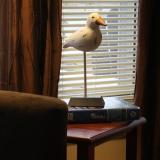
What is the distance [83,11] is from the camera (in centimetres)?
204

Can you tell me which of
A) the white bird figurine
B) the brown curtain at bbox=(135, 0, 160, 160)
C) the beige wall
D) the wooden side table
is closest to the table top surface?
the wooden side table

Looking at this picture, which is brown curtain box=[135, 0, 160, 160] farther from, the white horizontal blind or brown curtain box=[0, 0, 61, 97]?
brown curtain box=[0, 0, 61, 97]

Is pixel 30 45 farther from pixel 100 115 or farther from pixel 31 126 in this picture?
pixel 31 126

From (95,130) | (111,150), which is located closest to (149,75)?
(111,150)

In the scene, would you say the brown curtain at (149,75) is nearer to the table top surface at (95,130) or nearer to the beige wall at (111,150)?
the beige wall at (111,150)

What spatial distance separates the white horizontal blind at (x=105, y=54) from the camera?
2.02 m

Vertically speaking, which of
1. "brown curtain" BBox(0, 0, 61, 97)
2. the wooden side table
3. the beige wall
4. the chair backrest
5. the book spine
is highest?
"brown curtain" BBox(0, 0, 61, 97)

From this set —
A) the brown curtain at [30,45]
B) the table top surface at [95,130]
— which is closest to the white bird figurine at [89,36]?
the brown curtain at [30,45]

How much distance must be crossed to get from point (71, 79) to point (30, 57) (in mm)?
402

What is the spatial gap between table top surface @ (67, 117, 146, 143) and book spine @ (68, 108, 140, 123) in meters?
0.02

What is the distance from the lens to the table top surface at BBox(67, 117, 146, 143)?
1.32 metres

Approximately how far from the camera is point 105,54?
2.12 meters

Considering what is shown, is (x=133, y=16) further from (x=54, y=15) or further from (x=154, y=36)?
(x=54, y=15)

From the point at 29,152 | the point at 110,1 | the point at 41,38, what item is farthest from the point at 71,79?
the point at 29,152
